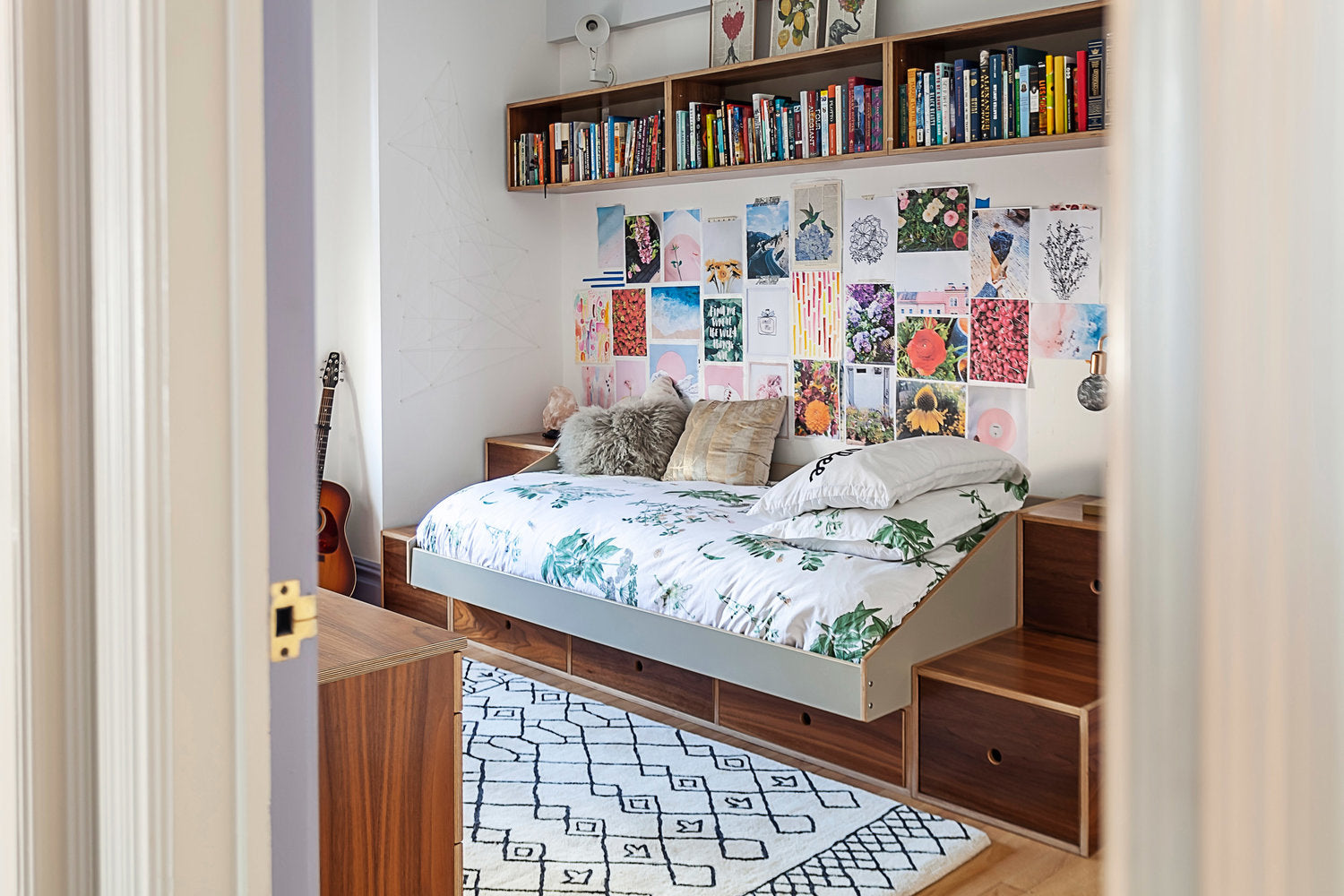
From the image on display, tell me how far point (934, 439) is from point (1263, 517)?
2.90m

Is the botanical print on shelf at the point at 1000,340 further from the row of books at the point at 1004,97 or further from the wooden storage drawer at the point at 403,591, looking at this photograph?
the wooden storage drawer at the point at 403,591

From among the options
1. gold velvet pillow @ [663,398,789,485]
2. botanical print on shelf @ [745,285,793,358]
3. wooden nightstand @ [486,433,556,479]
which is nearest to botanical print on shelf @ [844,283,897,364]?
botanical print on shelf @ [745,285,793,358]

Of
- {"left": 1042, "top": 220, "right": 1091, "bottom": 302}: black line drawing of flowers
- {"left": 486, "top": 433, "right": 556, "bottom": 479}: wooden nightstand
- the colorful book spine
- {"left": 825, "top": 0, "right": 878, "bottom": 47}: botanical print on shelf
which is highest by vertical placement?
{"left": 825, "top": 0, "right": 878, "bottom": 47}: botanical print on shelf

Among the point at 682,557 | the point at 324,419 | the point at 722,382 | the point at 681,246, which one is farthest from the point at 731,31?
the point at 324,419

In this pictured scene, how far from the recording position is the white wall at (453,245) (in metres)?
4.46

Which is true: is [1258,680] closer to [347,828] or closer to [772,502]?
[347,828]

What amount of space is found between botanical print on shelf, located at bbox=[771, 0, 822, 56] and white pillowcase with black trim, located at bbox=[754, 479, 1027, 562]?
65.0 inches

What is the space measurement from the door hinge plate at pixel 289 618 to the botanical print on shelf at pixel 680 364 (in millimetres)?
3422

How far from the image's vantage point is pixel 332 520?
4543mm

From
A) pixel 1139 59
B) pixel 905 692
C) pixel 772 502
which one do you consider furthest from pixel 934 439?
pixel 1139 59

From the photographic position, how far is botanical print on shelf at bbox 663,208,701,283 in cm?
444

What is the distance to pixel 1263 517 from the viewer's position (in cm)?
39

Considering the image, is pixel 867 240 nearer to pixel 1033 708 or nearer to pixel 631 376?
pixel 631 376

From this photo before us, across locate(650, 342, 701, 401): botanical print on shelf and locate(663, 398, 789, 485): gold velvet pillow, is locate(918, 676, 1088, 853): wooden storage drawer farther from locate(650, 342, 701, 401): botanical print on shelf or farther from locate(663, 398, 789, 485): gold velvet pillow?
locate(650, 342, 701, 401): botanical print on shelf
